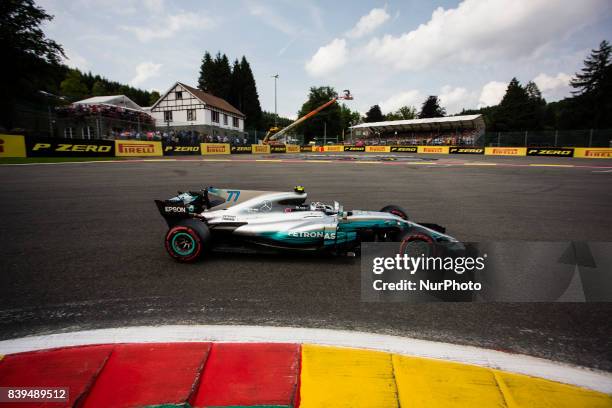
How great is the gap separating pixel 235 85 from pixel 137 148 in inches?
2095

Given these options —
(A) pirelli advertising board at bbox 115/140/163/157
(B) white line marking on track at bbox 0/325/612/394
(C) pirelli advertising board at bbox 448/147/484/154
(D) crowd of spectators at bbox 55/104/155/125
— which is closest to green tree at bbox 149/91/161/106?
(D) crowd of spectators at bbox 55/104/155/125

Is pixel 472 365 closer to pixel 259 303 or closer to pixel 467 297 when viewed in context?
pixel 467 297

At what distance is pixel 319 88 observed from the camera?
8856 centimetres

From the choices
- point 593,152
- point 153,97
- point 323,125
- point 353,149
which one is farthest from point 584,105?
point 153,97

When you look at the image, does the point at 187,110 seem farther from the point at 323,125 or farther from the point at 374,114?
the point at 374,114

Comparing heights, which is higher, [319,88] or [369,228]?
[319,88]

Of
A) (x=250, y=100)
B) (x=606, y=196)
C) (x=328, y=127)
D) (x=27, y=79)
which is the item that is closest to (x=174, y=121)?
(x=27, y=79)

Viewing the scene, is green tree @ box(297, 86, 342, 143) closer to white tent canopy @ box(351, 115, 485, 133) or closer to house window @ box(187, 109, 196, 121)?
white tent canopy @ box(351, 115, 485, 133)

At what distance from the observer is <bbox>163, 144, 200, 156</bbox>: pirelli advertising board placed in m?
26.9

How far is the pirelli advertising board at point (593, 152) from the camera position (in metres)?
28.6

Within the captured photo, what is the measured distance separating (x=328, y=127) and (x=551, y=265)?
7950 centimetres

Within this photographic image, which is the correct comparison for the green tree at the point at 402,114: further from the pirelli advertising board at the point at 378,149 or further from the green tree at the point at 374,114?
the pirelli advertising board at the point at 378,149

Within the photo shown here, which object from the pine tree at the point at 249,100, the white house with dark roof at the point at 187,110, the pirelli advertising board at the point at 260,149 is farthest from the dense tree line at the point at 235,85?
the pirelli advertising board at the point at 260,149

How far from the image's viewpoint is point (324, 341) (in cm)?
229
